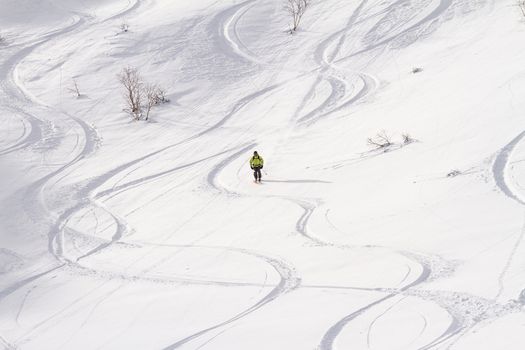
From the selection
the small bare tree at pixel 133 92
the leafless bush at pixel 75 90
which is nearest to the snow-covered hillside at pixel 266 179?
the leafless bush at pixel 75 90

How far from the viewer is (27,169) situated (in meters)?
24.6

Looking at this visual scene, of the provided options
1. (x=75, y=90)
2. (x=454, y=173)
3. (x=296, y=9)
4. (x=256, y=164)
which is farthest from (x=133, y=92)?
(x=454, y=173)

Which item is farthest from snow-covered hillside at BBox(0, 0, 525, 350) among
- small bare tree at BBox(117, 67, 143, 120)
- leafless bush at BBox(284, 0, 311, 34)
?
small bare tree at BBox(117, 67, 143, 120)

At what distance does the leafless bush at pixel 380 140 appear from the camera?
2147 cm

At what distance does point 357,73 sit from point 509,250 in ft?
64.2

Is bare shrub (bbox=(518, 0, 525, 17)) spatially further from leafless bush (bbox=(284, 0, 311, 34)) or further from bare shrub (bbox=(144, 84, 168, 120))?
bare shrub (bbox=(144, 84, 168, 120))

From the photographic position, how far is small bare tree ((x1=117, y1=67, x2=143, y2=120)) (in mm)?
28953

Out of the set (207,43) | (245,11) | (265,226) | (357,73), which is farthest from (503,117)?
(245,11)

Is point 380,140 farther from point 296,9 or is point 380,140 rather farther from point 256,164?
point 296,9

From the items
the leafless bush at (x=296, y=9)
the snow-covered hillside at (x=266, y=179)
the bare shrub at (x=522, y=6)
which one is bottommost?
the snow-covered hillside at (x=266, y=179)

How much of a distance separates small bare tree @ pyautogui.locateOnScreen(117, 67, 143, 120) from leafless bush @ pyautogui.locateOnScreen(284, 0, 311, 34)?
9.04 metres

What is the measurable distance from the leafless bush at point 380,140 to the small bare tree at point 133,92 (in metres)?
10.8

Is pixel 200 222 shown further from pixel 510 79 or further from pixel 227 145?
pixel 510 79

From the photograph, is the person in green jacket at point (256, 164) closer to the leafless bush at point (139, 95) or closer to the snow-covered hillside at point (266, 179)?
the snow-covered hillside at point (266, 179)
